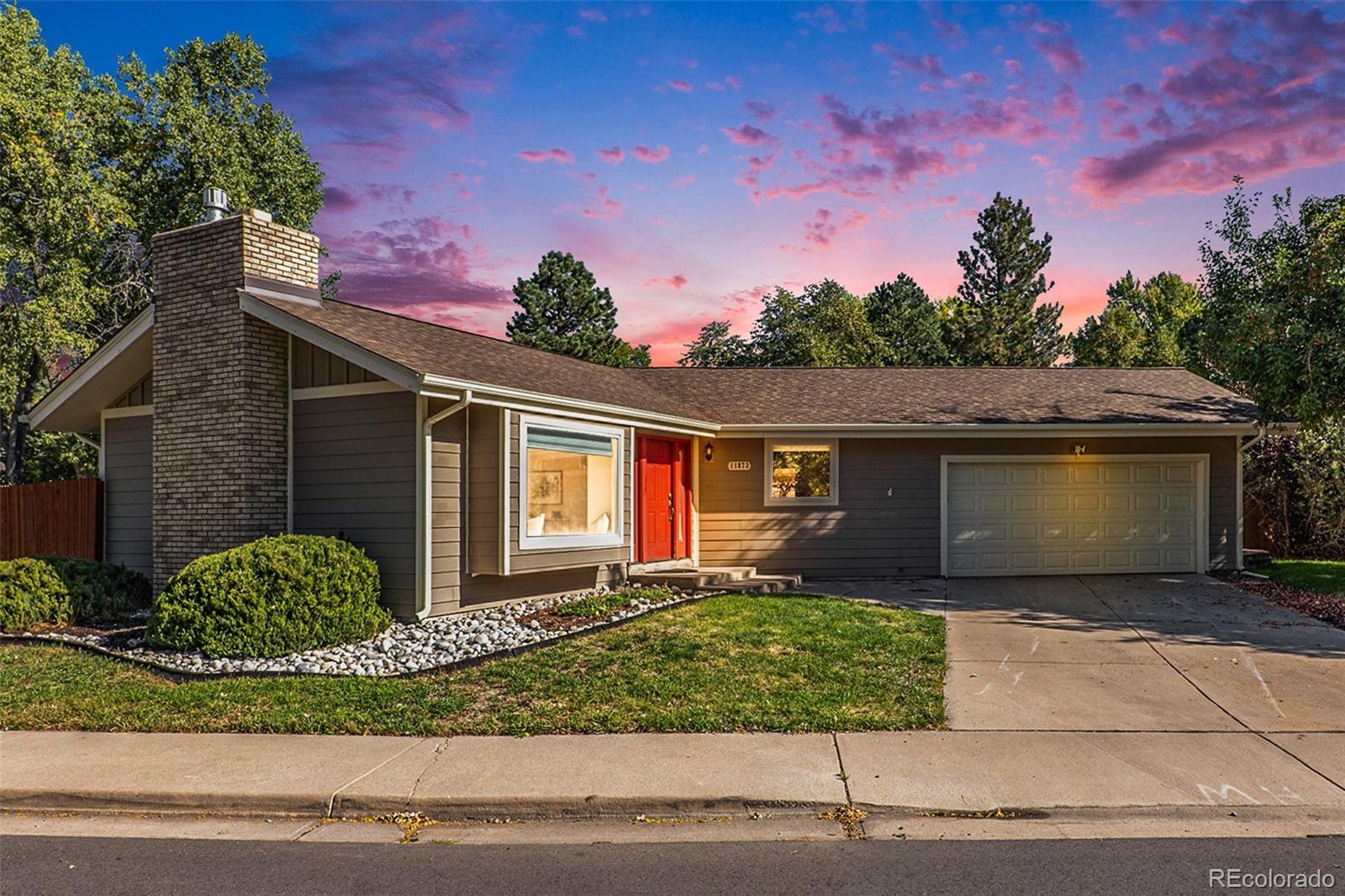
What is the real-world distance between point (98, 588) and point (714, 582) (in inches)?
304

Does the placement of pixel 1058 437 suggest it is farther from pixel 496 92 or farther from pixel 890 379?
pixel 496 92

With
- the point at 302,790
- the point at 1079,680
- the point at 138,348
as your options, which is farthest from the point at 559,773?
the point at 138,348

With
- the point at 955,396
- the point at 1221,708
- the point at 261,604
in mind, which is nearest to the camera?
the point at 1221,708

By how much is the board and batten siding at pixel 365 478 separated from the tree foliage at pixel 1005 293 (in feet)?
109

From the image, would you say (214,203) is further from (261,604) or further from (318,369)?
(261,604)

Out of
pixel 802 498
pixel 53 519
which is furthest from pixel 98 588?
pixel 802 498

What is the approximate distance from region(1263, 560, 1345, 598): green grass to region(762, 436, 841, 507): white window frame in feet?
22.1

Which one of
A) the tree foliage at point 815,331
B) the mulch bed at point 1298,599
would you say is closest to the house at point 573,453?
the mulch bed at point 1298,599

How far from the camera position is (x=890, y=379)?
16.8m

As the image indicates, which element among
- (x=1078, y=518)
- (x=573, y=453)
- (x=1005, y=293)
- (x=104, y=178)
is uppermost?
(x=1005, y=293)

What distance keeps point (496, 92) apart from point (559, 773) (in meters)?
11.1

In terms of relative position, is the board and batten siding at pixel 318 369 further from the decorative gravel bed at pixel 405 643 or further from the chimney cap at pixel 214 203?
the decorative gravel bed at pixel 405 643

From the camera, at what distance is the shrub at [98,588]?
10273 millimetres

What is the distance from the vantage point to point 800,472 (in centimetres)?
1432
